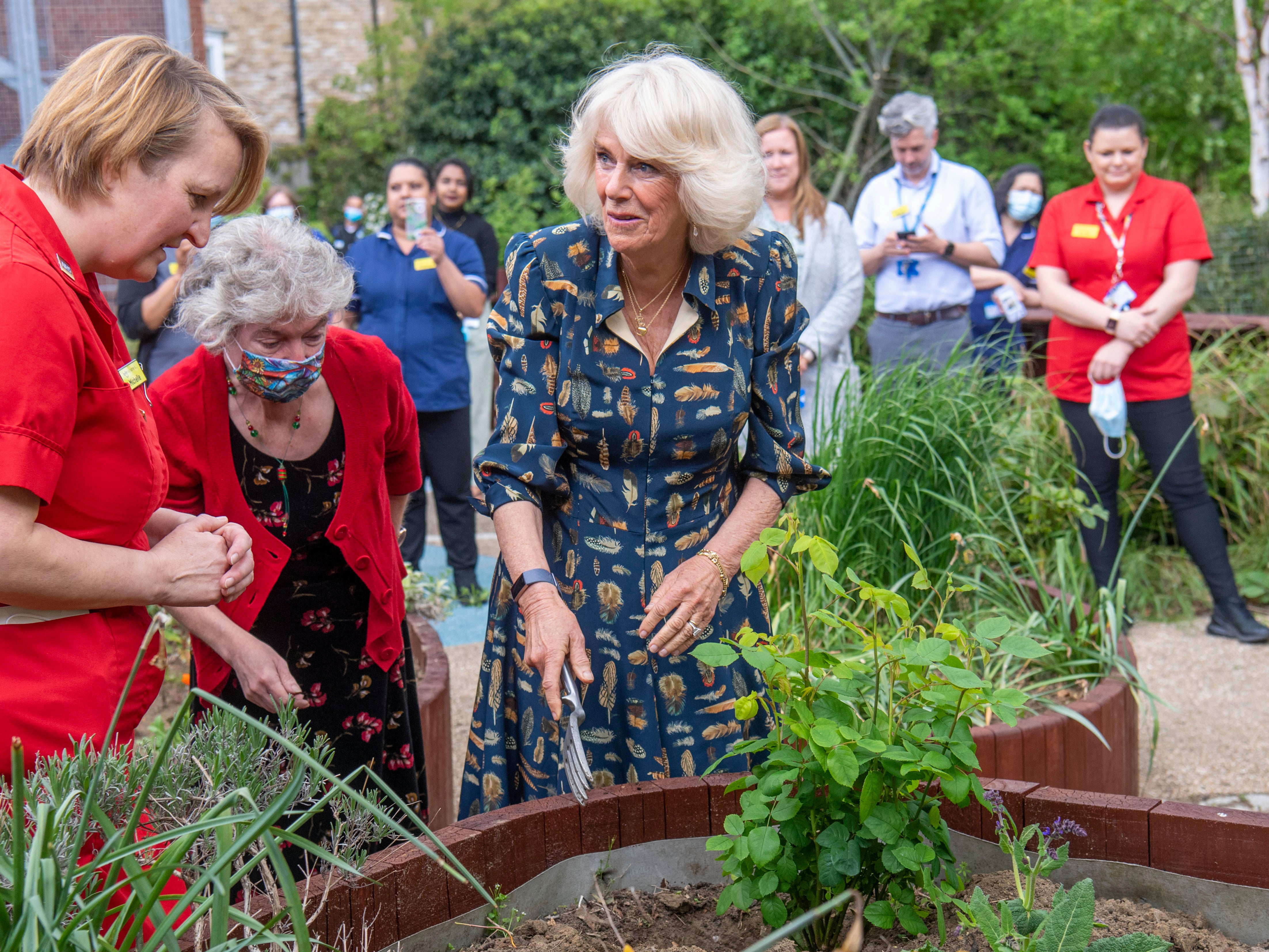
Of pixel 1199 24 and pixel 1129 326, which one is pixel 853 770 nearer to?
pixel 1129 326

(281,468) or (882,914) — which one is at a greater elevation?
(281,468)

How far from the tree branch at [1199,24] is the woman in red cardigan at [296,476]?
35.7 feet

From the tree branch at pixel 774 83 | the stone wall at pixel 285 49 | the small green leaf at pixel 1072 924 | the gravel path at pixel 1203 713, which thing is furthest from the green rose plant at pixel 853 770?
the stone wall at pixel 285 49

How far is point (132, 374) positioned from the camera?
1677 mm

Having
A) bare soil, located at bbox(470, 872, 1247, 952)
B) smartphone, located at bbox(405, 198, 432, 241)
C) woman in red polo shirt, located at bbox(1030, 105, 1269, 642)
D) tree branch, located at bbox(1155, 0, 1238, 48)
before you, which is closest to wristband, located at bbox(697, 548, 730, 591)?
bare soil, located at bbox(470, 872, 1247, 952)

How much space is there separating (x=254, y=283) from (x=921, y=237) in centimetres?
401

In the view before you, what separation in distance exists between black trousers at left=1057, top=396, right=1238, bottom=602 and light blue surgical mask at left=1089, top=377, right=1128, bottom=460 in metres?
0.12

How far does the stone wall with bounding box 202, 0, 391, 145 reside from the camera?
61.7 feet

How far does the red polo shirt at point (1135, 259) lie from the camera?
15.0 ft

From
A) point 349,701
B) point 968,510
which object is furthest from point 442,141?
point 349,701

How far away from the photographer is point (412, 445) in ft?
8.84

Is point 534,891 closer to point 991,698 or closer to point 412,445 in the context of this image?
point 991,698

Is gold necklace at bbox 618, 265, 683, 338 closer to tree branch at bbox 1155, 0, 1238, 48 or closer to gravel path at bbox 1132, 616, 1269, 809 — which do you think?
gravel path at bbox 1132, 616, 1269, 809

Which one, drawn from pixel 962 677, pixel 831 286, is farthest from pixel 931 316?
pixel 962 677
